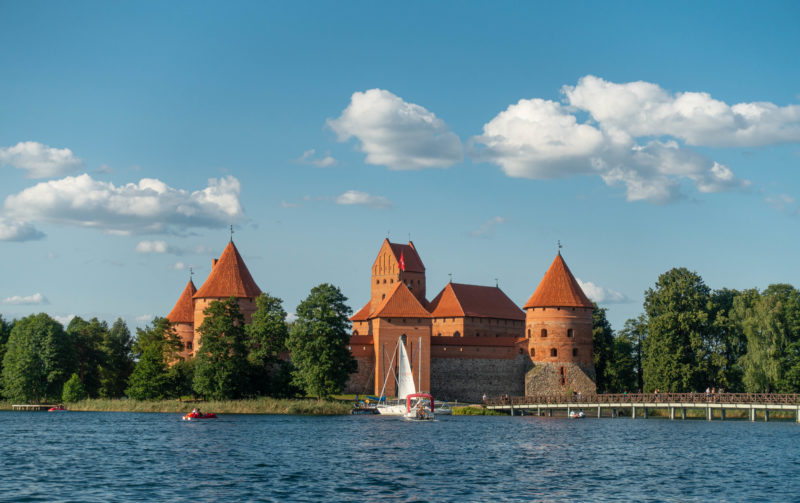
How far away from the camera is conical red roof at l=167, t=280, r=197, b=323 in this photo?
67812 mm

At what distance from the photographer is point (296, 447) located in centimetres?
3278

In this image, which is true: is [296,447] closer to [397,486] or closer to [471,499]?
[397,486]

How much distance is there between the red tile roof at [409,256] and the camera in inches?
3145

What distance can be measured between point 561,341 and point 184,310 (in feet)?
86.7

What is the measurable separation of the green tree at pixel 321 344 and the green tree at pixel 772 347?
865 inches

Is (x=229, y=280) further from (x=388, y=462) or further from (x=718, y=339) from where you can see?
(x=388, y=462)

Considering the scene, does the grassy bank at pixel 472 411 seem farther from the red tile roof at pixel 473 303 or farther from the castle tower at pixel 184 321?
the castle tower at pixel 184 321

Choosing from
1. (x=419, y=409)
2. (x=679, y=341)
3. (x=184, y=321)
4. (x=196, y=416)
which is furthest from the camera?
(x=184, y=321)

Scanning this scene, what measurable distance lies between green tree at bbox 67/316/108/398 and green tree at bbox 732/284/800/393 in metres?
41.1

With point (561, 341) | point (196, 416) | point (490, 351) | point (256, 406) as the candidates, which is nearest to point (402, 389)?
point (256, 406)

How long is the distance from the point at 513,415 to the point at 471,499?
3552cm

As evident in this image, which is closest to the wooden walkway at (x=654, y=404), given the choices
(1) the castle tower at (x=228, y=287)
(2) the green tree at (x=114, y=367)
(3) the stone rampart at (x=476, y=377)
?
(3) the stone rampart at (x=476, y=377)

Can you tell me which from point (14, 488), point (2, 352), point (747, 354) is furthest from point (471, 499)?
point (2, 352)

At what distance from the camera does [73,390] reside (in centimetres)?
5838
